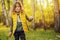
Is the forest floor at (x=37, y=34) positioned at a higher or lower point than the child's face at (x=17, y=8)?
lower

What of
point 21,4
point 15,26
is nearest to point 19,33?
point 15,26

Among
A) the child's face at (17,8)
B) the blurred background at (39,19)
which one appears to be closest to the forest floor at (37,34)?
the blurred background at (39,19)

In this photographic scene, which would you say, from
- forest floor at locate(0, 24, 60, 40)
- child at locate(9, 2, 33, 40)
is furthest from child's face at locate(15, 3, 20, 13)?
forest floor at locate(0, 24, 60, 40)

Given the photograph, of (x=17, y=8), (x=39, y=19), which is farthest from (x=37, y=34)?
(x=17, y=8)

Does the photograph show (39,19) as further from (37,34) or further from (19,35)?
(19,35)

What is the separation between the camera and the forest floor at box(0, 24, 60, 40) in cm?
481

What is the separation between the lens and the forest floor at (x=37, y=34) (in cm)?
Answer: 481

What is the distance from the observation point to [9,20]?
15.8ft

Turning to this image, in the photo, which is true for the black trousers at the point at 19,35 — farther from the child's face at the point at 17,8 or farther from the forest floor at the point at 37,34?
the child's face at the point at 17,8

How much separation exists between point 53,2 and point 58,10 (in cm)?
14

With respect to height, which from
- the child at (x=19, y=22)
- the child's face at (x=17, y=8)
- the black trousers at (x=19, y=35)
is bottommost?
the black trousers at (x=19, y=35)

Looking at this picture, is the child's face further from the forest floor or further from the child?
the forest floor

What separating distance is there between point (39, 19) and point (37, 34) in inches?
8.9

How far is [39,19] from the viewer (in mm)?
4824
